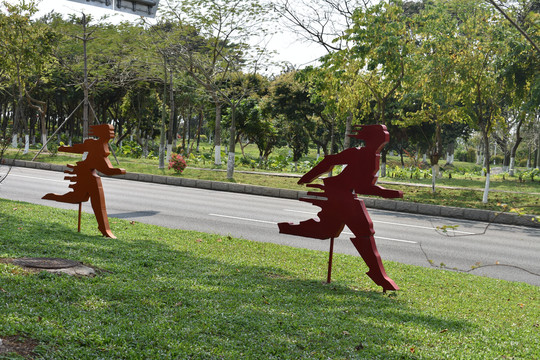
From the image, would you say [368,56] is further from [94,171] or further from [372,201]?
[94,171]

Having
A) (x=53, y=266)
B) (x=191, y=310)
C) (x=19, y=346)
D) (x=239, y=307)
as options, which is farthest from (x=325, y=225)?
(x=19, y=346)

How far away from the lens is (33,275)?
4.68 m

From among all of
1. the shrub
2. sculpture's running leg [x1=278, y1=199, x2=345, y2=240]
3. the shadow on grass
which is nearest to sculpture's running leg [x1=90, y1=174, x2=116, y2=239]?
the shadow on grass

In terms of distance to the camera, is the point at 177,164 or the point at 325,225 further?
the point at 177,164

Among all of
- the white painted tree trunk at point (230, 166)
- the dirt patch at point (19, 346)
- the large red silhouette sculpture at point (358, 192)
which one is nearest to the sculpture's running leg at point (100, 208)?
the large red silhouette sculpture at point (358, 192)

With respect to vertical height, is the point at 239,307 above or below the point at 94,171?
below

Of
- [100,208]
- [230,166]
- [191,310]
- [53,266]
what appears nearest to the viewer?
[191,310]

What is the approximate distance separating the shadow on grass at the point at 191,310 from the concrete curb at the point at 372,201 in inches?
297

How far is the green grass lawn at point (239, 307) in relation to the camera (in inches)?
141

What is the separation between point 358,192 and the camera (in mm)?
5852

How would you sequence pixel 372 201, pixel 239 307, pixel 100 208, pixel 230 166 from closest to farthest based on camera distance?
pixel 239 307
pixel 100 208
pixel 372 201
pixel 230 166

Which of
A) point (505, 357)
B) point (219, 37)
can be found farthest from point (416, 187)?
point (505, 357)

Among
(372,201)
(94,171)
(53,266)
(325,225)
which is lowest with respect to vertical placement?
(53,266)

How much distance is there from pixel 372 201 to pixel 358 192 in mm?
10886
